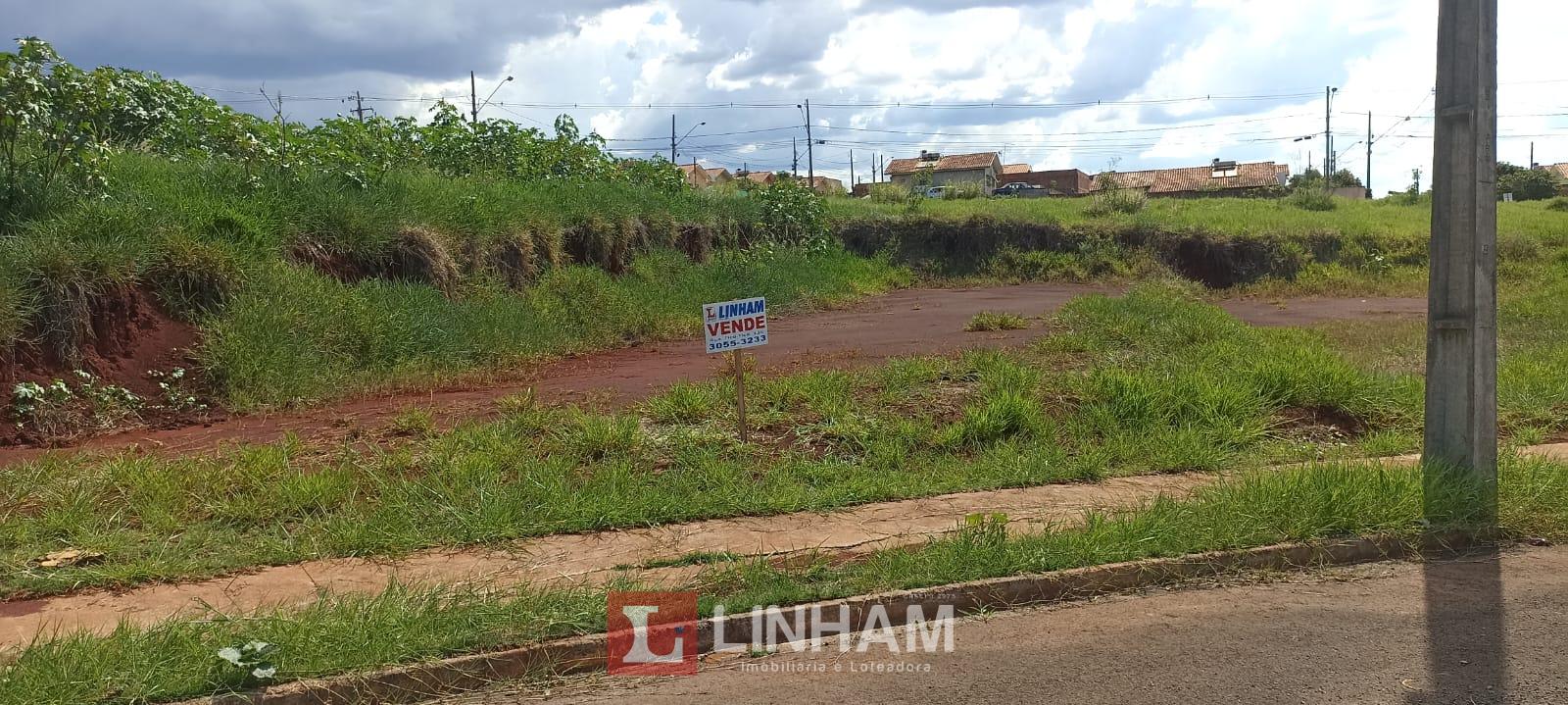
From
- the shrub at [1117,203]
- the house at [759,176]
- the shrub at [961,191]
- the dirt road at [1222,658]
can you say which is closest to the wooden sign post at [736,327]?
the dirt road at [1222,658]

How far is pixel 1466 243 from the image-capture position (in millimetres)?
6418

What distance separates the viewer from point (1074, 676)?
4.46 m

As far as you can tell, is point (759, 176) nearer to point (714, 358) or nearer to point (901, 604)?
point (714, 358)

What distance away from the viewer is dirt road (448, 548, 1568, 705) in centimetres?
431

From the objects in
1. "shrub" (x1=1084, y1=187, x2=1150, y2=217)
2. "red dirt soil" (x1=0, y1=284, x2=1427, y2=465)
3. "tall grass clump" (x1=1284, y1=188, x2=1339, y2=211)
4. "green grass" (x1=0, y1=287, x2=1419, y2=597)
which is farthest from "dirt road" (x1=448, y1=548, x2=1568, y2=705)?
"tall grass clump" (x1=1284, y1=188, x2=1339, y2=211)

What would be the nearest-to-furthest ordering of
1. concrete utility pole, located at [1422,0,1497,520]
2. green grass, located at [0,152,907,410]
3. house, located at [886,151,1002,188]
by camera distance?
concrete utility pole, located at [1422,0,1497,520] < green grass, located at [0,152,907,410] < house, located at [886,151,1002,188]

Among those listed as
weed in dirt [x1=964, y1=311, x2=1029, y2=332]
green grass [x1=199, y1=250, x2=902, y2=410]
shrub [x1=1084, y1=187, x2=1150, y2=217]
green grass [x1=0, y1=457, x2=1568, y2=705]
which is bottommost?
green grass [x1=0, y1=457, x2=1568, y2=705]

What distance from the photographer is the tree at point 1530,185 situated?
200 feet

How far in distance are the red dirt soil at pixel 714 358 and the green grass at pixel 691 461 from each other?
2.72 ft

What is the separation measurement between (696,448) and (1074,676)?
4114 millimetres

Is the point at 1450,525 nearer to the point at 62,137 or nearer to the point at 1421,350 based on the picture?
the point at 1421,350

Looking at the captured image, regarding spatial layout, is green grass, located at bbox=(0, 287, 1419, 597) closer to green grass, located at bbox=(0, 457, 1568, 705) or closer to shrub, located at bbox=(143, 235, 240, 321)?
green grass, located at bbox=(0, 457, 1568, 705)

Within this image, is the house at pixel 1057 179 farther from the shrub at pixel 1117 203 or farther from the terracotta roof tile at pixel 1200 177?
the shrub at pixel 1117 203

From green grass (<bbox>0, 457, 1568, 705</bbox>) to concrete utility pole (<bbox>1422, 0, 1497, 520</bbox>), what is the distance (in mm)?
409
